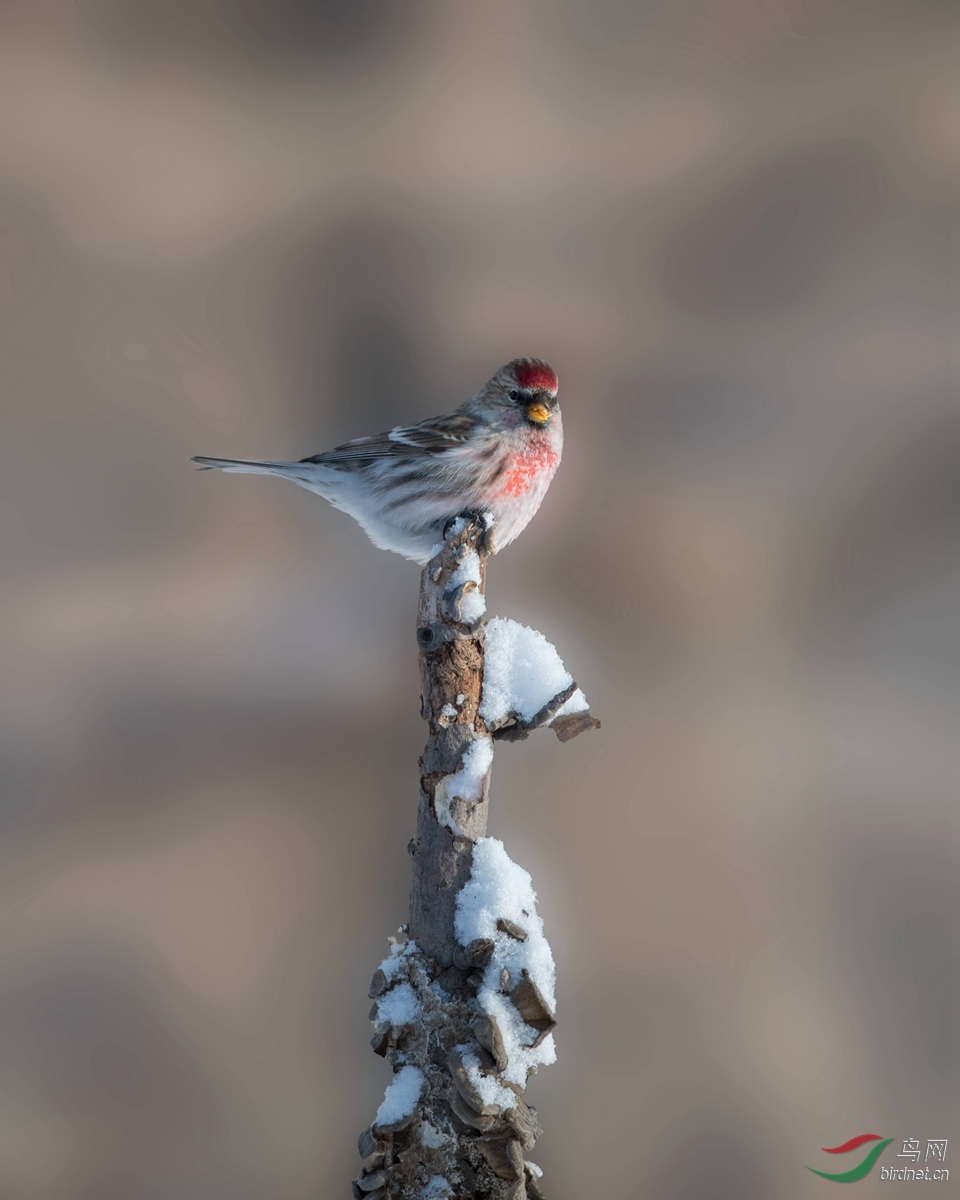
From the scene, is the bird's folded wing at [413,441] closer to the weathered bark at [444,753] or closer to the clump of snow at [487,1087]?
the weathered bark at [444,753]

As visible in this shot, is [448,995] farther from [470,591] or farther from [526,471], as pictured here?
[526,471]

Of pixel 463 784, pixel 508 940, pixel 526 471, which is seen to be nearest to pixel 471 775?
pixel 463 784

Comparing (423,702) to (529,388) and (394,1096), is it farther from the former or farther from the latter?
(529,388)

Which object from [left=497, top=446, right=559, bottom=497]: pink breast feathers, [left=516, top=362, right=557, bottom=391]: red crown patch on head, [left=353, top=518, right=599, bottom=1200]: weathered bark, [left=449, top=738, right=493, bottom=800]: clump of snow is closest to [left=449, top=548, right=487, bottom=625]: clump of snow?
[left=353, top=518, right=599, bottom=1200]: weathered bark

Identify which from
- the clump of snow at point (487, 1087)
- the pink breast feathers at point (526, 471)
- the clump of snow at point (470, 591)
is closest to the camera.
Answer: the clump of snow at point (487, 1087)

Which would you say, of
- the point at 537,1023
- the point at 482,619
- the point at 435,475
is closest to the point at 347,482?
the point at 435,475

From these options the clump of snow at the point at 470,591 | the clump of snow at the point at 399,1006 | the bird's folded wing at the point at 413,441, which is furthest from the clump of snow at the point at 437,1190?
the bird's folded wing at the point at 413,441
